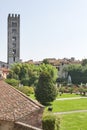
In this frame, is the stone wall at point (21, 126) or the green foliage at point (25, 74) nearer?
the stone wall at point (21, 126)

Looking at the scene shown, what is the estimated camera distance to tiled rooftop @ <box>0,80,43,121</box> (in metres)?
17.2

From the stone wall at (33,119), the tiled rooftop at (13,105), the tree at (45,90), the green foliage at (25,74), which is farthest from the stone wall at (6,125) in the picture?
the green foliage at (25,74)

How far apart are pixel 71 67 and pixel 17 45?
31.6 m

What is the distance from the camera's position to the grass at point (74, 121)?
30281 millimetres

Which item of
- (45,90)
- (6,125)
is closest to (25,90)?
(45,90)

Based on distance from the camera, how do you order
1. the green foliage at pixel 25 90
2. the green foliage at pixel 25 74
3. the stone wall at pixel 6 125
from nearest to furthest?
1. the stone wall at pixel 6 125
2. the green foliage at pixel 25 90
3. the green foliage at pixel 25 74

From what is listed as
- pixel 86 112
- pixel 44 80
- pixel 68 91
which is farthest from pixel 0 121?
pixel 68 91

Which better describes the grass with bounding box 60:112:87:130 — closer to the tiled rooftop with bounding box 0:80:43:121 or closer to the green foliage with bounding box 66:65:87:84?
the tiled rooftop with bounding box 0:80:43:121

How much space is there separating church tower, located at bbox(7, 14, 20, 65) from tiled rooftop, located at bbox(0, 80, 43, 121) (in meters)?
113

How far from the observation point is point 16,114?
17328 millimetres

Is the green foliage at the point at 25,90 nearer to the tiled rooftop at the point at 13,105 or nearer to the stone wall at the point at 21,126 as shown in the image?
the tiled rooftop at the point at 13,105

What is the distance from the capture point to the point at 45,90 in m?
44.9

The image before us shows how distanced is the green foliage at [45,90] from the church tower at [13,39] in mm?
87483

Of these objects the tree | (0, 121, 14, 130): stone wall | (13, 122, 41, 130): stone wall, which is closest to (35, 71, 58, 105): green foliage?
the tree
